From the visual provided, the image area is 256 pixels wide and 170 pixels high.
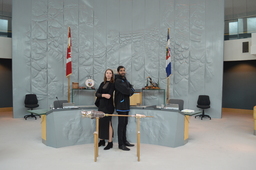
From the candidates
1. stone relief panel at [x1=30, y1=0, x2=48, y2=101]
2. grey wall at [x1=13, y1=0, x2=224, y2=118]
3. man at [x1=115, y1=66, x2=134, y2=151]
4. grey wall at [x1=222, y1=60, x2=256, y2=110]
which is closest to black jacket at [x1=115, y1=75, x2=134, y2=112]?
man at [x1=115, y1=66, x2=134, y2=151]

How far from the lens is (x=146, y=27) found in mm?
9641

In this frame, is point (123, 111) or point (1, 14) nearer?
point (123, 111)

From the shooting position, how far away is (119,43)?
31.7 ft

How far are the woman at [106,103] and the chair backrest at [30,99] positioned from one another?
4924 millimetres

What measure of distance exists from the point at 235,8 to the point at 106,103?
7.89 m

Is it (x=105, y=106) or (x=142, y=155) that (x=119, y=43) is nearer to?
(x=105, y=106)

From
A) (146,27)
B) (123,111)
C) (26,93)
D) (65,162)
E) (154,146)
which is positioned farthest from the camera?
(146,27)

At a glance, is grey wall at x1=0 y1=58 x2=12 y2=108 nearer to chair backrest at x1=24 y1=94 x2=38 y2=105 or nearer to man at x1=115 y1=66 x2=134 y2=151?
chair backrest at x1=24 y1=94 x2=38 y2=105

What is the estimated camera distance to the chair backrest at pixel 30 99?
28.6 feet

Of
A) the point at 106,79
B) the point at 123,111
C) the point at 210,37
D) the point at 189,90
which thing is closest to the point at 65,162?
the point at 123,111

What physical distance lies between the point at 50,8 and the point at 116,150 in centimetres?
687

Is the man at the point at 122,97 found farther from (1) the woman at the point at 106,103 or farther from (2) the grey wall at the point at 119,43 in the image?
(2) the grey wall at the point at 119,43

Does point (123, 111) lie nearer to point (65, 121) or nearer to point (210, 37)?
point (65, 121)

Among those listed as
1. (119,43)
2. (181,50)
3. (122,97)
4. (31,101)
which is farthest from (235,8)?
(31,101)
